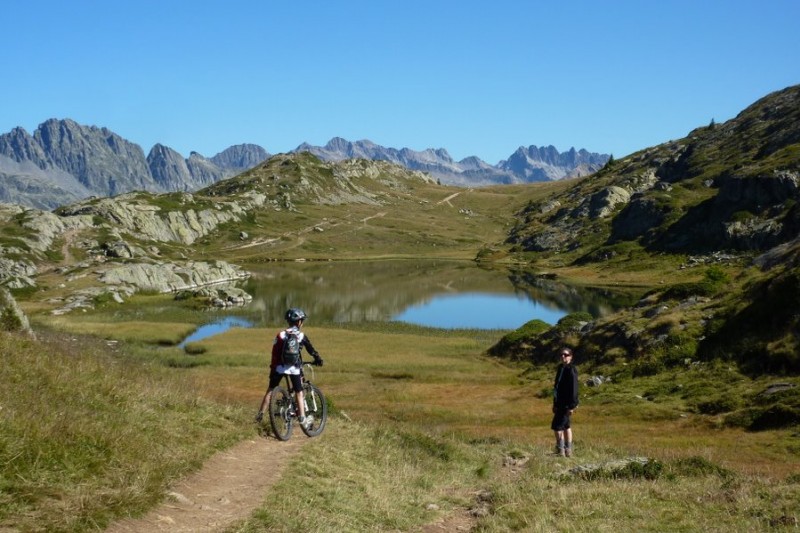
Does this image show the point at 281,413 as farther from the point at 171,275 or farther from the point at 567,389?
the point at 171,275

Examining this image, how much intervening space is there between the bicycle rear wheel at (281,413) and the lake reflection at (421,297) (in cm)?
7155

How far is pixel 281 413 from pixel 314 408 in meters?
1.43

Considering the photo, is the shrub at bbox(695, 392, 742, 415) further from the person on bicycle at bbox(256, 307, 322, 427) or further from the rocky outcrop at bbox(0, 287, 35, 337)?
the rocky outcrop at bbox(0, 287, 35, 337)

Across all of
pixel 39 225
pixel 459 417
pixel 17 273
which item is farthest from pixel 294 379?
pixel 39 225

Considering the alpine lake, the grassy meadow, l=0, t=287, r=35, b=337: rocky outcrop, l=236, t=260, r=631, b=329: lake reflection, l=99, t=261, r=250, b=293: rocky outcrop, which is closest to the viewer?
the grassy meadow

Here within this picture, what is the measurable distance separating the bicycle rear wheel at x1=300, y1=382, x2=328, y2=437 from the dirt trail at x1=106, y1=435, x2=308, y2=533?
4.66 feet

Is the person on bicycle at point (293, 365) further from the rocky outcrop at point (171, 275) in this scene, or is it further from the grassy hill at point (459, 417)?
the rocky outcrop at point (171, 275)

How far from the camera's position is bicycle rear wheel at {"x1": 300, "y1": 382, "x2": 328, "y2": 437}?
58.6 feet

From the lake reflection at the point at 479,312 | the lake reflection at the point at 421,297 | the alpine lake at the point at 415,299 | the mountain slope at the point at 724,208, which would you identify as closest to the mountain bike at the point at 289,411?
the alpine lake at the point at 415,299

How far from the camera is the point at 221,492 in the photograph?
1211 centimetres

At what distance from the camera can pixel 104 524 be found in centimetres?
920

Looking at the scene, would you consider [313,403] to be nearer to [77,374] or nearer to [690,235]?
[77,374]

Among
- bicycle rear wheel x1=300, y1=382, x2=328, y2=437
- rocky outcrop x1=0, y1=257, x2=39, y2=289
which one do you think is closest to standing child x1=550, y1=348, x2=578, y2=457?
bicycle rear wheel x1=300, y1=382, x2=328, y2=437

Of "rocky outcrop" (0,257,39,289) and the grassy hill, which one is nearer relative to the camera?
the grassy hill
